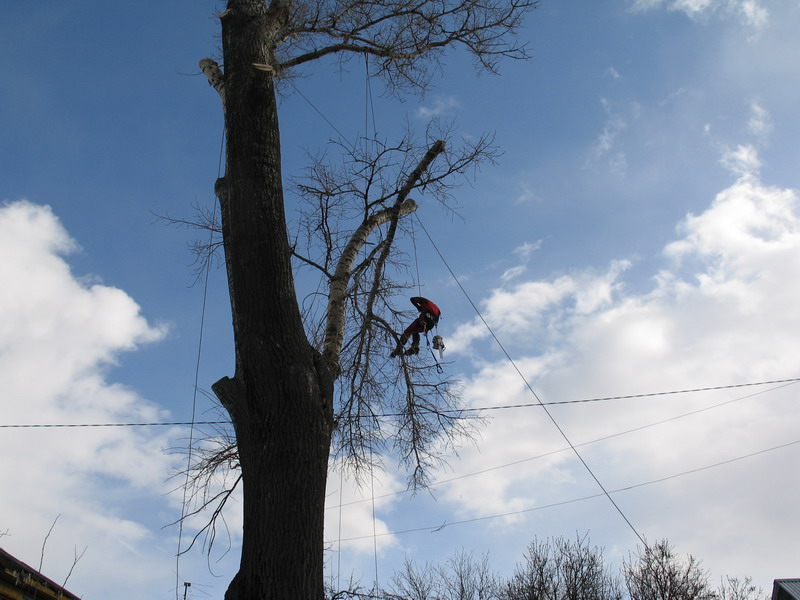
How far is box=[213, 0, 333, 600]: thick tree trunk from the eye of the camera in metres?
2.99

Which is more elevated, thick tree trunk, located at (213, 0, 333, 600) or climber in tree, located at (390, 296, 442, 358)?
climber in tree, located at (390, 296, 442, 358)

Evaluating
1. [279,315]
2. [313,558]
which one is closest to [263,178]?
[279,315]

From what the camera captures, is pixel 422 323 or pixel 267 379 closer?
pixel 267 379

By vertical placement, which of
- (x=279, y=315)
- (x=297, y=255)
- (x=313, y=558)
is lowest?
(x=313, y=558)

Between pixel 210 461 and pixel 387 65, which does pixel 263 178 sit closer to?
pixel 210 461

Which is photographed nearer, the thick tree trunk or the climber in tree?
the thick tree trunk

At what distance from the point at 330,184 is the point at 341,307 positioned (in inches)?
58.3

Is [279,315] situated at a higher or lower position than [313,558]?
higher

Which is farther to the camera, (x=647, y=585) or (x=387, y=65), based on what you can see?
(x=647, y=585)

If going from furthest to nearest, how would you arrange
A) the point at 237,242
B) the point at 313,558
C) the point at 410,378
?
the point at 410,378
the point at 237,242
the point at 313,558

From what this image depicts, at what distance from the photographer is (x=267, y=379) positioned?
3.36m

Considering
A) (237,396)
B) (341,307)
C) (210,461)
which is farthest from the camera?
(210,461)

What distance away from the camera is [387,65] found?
21.3 feet

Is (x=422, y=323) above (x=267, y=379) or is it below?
above
